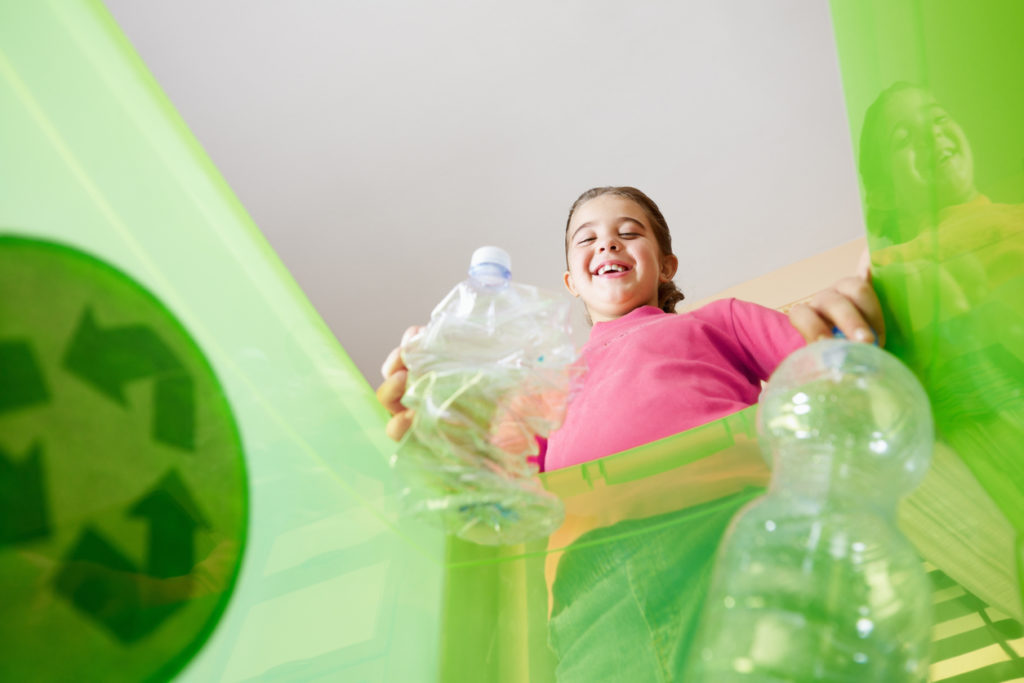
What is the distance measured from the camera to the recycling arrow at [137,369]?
2.06ft

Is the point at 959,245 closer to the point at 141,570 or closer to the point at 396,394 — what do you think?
the point at 396,394

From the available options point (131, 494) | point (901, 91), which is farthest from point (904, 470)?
point (131, 494)

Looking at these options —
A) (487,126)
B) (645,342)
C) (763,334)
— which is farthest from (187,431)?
(487,126)

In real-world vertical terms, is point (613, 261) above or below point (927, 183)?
below

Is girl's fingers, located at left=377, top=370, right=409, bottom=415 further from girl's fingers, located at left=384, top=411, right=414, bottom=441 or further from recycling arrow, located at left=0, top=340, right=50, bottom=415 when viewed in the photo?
recycling arrow, located at left=0, top=340, right=50, bottom=415

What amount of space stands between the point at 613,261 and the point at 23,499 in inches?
40.4

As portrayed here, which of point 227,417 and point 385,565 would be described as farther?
point 385,565

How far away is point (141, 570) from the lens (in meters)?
0.64

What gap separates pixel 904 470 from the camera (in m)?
0.66

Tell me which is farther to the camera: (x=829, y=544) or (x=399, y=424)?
Result: (x=399, y=424)

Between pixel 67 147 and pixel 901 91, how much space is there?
74 centimetres

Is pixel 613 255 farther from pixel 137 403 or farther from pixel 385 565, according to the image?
pixel 137 403

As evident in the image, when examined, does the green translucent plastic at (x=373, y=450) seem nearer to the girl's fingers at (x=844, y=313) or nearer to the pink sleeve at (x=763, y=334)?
the girl's fingers at (x=844, y=313)

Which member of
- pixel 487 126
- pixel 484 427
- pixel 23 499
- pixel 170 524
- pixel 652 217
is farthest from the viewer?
pixel 487 126
